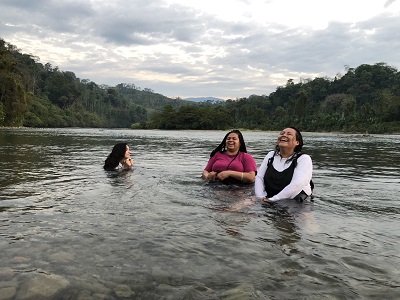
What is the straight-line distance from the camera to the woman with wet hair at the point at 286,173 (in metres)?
5.82

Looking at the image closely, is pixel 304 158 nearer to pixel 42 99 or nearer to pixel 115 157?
pixel 115 157

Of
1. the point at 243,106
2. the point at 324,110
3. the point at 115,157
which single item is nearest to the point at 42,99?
the point at 243,106

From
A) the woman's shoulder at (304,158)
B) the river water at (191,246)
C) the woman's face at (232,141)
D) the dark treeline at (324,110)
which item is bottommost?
the river water at (191,246)

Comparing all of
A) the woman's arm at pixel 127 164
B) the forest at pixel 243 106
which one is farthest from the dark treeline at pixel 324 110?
the woman's arm at pixel 127 164

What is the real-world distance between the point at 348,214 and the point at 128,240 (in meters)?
3.50

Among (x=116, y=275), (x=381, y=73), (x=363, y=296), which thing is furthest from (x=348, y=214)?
(x=381, y=73)

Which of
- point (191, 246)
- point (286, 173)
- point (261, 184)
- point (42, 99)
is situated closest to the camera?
point (191, 246)

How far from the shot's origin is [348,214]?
5.41m

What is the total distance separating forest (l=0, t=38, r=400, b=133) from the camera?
7027cm

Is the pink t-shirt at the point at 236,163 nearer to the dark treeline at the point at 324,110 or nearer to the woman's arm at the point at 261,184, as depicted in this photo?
the woman's arm at the point at 261,184

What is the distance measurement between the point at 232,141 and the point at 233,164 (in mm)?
514

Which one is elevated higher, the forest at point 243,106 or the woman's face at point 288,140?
the forest at point 243,106

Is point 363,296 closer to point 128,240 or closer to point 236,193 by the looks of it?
point 128,240

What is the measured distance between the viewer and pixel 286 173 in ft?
19.7
